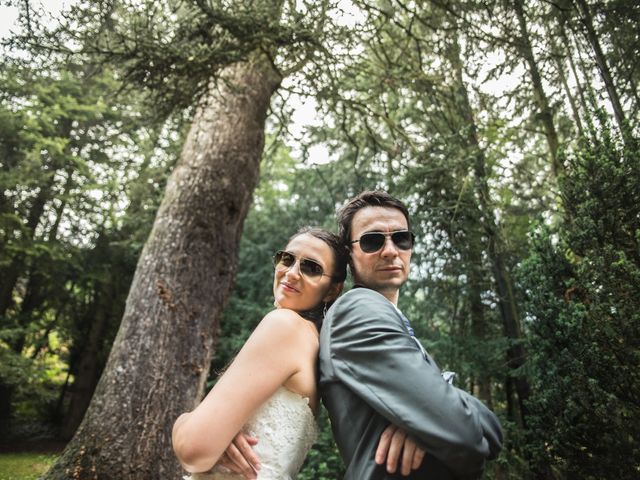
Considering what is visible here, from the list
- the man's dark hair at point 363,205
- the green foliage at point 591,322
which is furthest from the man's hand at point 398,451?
the green foliage at point 591,322

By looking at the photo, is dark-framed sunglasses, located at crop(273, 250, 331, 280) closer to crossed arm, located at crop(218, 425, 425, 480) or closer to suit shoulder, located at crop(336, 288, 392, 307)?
suit shoulder, located at crop(336, 288, 392, 307)

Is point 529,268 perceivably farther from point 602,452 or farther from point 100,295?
point 100,295

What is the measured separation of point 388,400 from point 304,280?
81 cm

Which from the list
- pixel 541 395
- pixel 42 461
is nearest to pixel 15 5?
pixel 541 395

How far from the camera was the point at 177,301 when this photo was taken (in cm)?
407

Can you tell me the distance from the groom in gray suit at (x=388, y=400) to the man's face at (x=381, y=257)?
328 millimetres

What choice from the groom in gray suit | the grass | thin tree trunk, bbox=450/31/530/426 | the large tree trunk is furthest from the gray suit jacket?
the grass

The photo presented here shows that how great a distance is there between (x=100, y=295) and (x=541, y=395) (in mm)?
14404

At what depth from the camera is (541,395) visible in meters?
3.86

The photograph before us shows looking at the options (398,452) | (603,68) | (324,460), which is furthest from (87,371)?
(603,68)

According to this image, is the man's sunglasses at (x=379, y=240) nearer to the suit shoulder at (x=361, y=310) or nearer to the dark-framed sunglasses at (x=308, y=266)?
the dark-framed sunglasses at (x=308, y=266)

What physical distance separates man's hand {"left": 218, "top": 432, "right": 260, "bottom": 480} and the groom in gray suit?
1.08 ft

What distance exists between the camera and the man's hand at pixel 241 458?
4.83ft

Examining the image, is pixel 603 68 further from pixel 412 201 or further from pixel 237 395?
pixel 237 395
